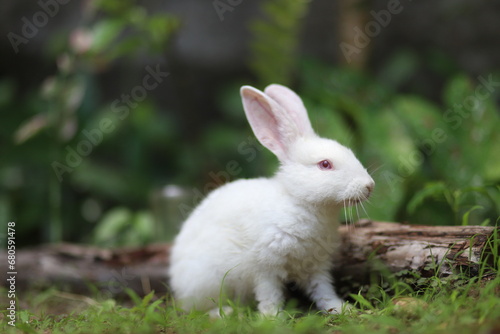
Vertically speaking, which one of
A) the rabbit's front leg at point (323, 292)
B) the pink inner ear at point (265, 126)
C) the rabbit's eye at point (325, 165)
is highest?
the pink inner ear at point (265, 126)

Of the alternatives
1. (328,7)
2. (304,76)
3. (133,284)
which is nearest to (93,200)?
(133,284)

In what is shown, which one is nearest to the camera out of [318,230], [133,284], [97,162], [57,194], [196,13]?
[318,230]

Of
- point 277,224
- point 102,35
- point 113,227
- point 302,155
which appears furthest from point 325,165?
point 102,35

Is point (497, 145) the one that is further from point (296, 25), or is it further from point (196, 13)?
point (196, 13)

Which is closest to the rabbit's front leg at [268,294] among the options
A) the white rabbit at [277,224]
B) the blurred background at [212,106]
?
the white rabbit at [277,224]

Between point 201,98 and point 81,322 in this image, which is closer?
point 81,322

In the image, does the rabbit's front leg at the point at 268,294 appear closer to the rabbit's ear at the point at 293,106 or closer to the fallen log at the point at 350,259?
the fallen log at the point at 350,259
